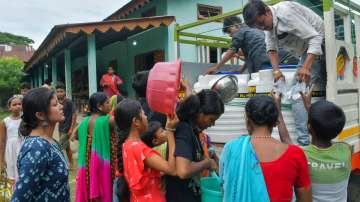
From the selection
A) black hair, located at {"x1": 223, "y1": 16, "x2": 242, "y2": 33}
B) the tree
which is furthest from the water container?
the tree

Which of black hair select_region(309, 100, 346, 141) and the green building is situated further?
the green building

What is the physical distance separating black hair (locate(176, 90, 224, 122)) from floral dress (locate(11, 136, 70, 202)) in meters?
0.65

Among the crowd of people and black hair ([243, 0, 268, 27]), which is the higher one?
black hair ([243, 0, 268, 27])

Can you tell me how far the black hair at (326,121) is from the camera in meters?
1.67

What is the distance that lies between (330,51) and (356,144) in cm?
86

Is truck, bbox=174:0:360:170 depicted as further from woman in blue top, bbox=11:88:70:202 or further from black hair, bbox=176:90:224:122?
woman in blue top, bbox=11:88:70:202

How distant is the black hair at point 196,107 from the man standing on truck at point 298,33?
936mm

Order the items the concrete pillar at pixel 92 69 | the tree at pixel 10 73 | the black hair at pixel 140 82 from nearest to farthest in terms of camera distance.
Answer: the black hair at pixel 140 82 < the concrete pillar at pixel 92 69 < the tree at pixel 10 73

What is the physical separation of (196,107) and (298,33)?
1258 millimetres

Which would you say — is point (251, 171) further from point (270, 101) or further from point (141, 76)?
A: point (141, 76)

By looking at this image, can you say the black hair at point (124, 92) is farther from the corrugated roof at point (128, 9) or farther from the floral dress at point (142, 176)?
the floral dress at point (142, 176)

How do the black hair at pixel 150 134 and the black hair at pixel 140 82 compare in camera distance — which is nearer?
the black hair at pixel 150 134

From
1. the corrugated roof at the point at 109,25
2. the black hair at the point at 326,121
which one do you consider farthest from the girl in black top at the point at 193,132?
the corrugated roof at the point at 109,25

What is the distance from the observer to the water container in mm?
1758
